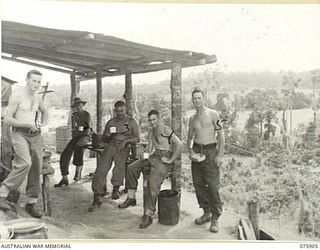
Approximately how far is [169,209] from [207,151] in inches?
11.9

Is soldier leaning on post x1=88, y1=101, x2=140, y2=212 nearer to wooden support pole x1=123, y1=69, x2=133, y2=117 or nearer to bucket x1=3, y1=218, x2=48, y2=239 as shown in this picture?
wooden support pole x1=123, y1=69, x2=133, y2=117

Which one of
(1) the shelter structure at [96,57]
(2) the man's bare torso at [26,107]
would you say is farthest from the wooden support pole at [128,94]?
(2) the man's bare torso at [26,107]

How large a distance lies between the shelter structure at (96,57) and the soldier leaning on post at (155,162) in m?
0.05

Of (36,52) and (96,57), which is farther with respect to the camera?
(96,57)

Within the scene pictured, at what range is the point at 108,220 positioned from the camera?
1877mm

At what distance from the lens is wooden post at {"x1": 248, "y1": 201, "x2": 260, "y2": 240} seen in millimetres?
1906

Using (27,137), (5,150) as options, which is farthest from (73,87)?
(5,150)

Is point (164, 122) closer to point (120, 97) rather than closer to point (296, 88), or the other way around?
point (120, 97)

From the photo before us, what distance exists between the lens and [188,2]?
1902 millimetres

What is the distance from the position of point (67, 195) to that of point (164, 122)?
53 cm

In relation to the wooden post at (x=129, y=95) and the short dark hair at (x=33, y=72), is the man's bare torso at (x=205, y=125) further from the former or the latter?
the short dark hair at (x=33, y=72)

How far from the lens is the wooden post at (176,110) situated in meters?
1.88

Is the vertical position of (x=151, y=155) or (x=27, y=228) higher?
(x=151, y=155)

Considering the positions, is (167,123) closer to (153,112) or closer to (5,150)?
(153,112)
